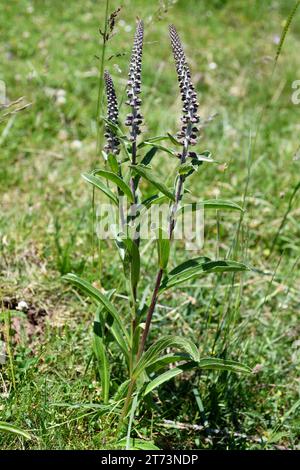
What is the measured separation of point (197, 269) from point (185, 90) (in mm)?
632

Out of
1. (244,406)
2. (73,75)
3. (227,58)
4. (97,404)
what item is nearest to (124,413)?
(97,404)

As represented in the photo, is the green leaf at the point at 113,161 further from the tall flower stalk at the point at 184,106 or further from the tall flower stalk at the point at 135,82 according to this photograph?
the tall flower stalk at the point at 184,106

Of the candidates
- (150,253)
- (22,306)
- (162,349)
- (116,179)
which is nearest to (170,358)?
(162,349)

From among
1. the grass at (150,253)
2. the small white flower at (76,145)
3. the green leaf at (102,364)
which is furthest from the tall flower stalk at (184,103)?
the small white flower at (76,145)

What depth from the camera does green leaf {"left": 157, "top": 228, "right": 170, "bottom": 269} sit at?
210cm

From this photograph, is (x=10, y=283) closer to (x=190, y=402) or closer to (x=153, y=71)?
(x=190, y=402)

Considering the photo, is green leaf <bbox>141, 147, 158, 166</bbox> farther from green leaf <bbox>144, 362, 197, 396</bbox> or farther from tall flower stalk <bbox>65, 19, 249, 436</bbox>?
green leaf <bbox>144, 362, 197, 396</bbox>

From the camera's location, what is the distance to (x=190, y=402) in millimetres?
2740

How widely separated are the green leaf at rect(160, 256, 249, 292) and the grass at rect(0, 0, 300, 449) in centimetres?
47

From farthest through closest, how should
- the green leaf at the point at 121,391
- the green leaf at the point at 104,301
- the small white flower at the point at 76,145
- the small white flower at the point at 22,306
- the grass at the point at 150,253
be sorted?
the small white flower at the point at 76,145, the small white flower at the point at 22,306, the grass at the point at 150,253, the green leaf at the point at 121,391, the green leaf at the point at 104,301

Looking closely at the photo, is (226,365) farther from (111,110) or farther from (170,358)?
(111,110)

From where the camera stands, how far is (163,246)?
2.13 metres

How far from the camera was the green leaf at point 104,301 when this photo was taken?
233cm

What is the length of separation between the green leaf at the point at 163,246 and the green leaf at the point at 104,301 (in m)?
0.32
